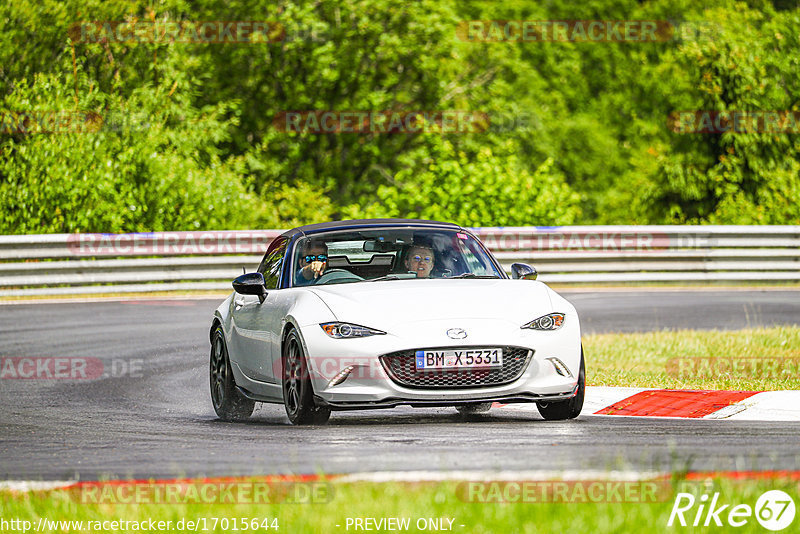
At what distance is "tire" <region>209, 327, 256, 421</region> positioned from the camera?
11195 mm

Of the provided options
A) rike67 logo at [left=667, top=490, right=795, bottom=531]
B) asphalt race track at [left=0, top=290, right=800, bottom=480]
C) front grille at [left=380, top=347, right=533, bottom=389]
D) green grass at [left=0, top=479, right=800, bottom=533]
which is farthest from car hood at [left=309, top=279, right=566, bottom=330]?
rike67 logo at [left=667, top=490, right=795, bottom=531]

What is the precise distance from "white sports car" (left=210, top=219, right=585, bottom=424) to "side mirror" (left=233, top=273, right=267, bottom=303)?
0.04 feet

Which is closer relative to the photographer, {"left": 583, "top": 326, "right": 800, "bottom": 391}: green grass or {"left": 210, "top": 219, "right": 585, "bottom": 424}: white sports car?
{"left": 210, "top": 219, "right": 585, "bottom": 424}: white sports car

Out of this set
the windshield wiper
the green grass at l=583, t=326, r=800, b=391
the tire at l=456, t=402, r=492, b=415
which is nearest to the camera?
the windshield wiper

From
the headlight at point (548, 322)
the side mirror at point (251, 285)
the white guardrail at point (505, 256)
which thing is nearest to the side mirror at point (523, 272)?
the headlight at point (548, 322)

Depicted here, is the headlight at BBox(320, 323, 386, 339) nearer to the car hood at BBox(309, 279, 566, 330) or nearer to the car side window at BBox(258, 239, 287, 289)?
the car hood at BBox(309, 279, 566, 330)

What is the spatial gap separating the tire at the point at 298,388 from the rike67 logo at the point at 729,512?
370cm

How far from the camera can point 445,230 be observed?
10.9 m

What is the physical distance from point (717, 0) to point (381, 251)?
50161mm

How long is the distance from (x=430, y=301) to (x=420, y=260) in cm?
118

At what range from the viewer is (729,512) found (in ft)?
19.3

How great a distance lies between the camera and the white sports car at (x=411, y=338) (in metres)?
9.14

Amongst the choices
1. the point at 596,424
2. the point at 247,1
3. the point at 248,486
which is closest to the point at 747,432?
the point at 596,424

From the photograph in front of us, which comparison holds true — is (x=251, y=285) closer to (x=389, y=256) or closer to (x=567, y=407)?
(x=389, y=256)
